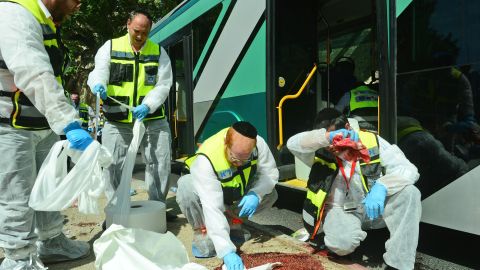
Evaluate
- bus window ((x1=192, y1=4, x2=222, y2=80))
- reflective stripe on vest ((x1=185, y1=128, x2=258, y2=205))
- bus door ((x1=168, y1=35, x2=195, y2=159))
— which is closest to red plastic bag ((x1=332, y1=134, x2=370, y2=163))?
reflective stripe on vest ((x1=185, y1=128, x2=258, y2=205))

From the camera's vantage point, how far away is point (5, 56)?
2.10 metres

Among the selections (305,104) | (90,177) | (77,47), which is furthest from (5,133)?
(77,47)

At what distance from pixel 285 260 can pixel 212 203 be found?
603mm

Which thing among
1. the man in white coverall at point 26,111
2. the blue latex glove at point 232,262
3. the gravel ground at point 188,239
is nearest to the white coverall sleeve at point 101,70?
the man in white coverall at point 26,111

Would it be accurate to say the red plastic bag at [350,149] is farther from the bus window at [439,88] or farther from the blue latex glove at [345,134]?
the bus window at [439,88]

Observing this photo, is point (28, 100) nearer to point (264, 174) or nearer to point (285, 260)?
point (264, 174)

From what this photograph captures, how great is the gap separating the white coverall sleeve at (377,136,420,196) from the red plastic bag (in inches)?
5.7

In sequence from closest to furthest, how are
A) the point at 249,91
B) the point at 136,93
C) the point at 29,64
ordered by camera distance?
1. the point at 29,64
2. the point at 136,93
3. the point at 249,91

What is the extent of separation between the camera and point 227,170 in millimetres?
2600

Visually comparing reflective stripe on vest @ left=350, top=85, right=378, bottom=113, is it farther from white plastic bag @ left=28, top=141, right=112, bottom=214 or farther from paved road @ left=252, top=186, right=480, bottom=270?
white plastic bag @ left=28, top=141, right=112, bottom=214

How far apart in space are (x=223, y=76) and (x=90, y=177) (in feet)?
8.75

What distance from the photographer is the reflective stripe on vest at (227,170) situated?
2.58m

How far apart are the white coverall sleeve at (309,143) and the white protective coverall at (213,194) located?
0.21 metres

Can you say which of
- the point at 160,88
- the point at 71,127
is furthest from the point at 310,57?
the point at 71,127
